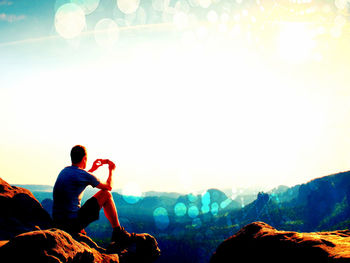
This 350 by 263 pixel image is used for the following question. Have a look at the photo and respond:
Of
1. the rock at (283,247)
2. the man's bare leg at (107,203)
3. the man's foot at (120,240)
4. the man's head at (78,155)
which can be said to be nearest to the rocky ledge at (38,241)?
the man's foot at (120,240)

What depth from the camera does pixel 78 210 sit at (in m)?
8.00

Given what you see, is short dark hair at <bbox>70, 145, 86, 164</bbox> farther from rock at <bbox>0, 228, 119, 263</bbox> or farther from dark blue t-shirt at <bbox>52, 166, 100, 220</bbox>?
rock at <bbox>0, 228, 119, 263</bbox>

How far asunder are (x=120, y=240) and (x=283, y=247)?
20.6 ft

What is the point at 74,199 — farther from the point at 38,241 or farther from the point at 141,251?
the point at 141,251

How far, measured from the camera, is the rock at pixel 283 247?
6098 millimetres

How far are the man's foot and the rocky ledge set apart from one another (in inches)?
9.5

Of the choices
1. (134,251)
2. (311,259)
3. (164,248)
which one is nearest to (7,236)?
(134,251)

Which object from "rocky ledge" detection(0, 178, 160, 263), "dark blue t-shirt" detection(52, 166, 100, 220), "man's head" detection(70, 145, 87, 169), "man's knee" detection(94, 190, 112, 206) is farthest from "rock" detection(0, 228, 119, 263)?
"man's head" detection(70, 145, 87, 169)

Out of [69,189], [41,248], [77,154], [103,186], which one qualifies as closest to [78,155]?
[77,154]

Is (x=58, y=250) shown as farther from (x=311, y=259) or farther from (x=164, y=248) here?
(x=164, y=248)

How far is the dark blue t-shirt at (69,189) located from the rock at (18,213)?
117 centimetres

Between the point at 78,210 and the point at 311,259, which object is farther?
the point at 78,210

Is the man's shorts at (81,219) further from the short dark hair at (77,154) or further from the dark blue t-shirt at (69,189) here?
the short dark hair at (77,154)

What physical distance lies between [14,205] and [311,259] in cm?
1052
